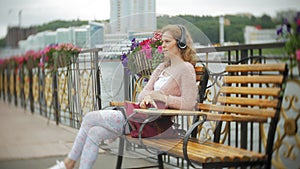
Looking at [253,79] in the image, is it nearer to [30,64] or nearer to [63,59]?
[63,59]

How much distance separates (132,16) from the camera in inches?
119

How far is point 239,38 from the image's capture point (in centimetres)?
321

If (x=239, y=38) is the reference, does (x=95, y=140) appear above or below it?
below

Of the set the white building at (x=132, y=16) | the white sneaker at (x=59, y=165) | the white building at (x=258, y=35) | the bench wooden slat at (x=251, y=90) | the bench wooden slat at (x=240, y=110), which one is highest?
the white building at (x=132, y=16)

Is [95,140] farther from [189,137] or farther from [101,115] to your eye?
[189,137]

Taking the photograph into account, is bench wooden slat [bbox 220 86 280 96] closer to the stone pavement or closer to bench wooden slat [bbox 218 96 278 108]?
bench wooden slat [bbox 218 96 278 108]

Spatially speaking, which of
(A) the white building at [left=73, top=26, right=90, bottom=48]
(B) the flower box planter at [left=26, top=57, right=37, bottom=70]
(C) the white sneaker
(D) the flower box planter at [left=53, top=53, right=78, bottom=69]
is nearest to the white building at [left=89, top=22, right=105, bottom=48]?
(A) the white building at [left=73, top=26, right=90, bottom=48]

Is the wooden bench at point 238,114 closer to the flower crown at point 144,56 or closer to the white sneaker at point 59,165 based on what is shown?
the flower crown at point 144,56

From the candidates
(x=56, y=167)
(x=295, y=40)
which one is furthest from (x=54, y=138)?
(x=295, y=40)

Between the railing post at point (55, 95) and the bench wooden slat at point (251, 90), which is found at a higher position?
the bench wooden slat at point (251, 90)

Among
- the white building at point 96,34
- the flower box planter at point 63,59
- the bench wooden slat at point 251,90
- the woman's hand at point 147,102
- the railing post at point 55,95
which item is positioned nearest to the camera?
the bench wooden slat at point 251,90

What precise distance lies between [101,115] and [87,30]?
25.8 inches

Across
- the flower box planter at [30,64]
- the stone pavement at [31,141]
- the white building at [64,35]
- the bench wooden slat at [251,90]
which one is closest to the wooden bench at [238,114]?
the bench wooden slat at [251,90]

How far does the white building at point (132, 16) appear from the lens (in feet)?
9.66
